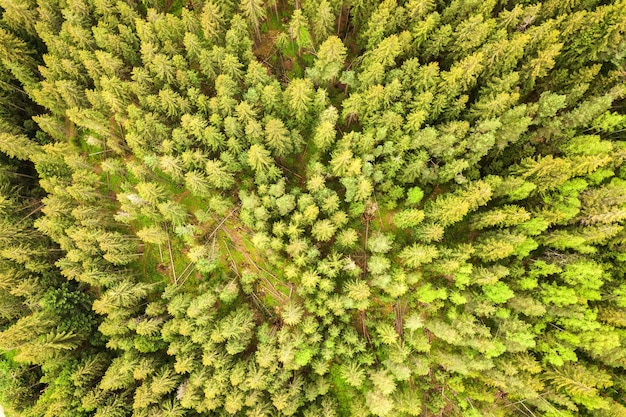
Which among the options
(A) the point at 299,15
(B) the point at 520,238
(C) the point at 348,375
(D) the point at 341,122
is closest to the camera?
(B) the point at 520,238

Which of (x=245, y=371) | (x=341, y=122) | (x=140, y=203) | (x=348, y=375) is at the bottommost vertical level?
(x=348, y=375)

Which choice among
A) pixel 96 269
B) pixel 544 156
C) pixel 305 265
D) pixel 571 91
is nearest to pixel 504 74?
pixel 571 91

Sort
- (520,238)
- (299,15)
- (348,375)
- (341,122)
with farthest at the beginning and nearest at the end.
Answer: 1. (341,122)
2. (299,15)
3. (348,375)
4. (520,238)

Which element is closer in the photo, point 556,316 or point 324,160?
point 556,316

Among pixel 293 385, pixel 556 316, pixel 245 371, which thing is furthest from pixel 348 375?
pixel 556 316

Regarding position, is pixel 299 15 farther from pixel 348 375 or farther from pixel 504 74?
pixel 348 375

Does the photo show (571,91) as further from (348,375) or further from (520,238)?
(348,375)

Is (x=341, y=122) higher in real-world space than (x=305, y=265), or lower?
higher
